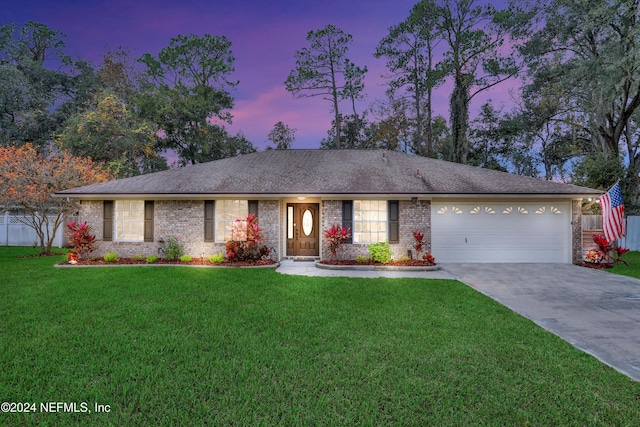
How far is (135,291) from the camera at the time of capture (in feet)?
22.1

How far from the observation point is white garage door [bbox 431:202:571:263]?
1116 cm

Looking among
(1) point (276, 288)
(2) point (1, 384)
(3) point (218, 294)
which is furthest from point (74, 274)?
(2) point (1, 384)

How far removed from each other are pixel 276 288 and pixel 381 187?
5671mm

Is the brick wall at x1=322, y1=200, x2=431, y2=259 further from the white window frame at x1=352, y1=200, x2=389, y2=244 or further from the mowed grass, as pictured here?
the mowed grass

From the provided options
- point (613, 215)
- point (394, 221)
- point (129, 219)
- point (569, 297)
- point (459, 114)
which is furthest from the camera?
point (459, 114)

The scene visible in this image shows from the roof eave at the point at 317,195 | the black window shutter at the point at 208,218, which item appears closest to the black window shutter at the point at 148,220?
the roof eave at the point at 317,195

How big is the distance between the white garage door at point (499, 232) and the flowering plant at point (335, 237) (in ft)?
10.9

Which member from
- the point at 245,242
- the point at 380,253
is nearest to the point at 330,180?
the point at 380,253

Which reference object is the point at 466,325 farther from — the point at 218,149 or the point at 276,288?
the point at 218,149

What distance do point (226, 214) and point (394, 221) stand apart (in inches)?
240

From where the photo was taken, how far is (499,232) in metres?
11.2

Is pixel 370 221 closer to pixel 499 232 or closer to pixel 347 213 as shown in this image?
pixel 347 213

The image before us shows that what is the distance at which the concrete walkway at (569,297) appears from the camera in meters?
4.22

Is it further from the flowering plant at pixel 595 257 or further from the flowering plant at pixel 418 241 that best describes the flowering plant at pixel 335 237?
the flowering plant at pixel 595 257
